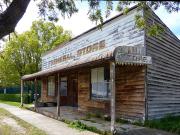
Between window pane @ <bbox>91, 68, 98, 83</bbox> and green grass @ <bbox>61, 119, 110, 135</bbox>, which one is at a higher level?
window pane @ <bbox>91, 68, 98, 83</bbox>

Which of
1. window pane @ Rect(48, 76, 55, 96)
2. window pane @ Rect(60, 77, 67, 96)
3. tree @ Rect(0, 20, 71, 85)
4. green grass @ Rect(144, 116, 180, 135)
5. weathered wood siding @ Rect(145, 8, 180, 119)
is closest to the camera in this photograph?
green grass @ Rect(144, 116, 180, 135)

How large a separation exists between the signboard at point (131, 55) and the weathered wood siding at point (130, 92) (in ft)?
2.61

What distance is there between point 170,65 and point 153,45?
183cm

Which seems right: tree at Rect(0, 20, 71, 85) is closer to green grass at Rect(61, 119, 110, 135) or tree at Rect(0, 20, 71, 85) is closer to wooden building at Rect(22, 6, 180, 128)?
wooden building at Rect(22, 6, 180, 128)

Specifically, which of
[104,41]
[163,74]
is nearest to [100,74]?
[104,41]

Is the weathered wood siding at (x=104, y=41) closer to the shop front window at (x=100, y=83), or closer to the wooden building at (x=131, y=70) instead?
the wooden building at (x=131, y=70)

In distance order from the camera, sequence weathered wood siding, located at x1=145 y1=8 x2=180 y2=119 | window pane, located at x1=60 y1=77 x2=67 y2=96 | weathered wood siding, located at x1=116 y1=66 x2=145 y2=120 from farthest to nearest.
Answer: window pane, located at x1=60 y1=77 x2=67 y2=96 → weathered wood siding, located at x1=145 y1=8 x2=180 y2=119 → weathered wood siding, located at x1=116 y1=66 x2=145 y2=120

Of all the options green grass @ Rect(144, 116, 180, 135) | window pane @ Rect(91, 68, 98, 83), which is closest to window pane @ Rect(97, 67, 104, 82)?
Answer: window pane @ Rect(91, 68, 98, 83)

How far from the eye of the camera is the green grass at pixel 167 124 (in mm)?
13494

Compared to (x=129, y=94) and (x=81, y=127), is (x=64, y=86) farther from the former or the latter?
(x=81, y=127)

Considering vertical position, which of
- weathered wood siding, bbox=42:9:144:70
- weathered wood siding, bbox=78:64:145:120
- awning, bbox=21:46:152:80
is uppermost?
weathered wood siding, bbox=42:9:144:70

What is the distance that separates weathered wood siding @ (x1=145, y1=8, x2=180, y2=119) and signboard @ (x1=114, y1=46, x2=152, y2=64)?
0.81m

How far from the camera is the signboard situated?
43.7ft

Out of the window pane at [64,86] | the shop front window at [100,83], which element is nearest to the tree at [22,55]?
the window pane at [64,86]
